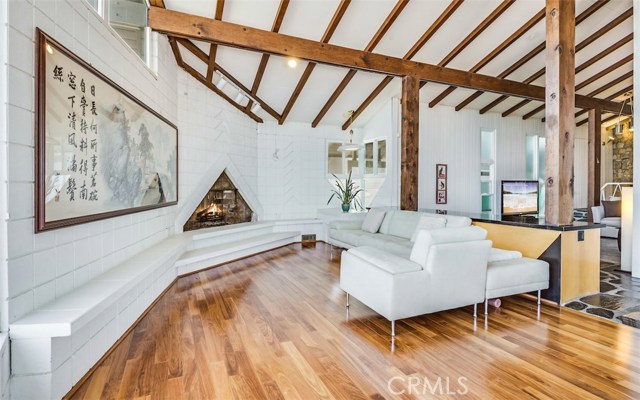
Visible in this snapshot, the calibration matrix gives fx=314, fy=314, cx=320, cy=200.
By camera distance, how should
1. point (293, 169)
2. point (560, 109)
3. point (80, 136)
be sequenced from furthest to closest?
point (293, 169) → point (560, 109) → point (80, 136)

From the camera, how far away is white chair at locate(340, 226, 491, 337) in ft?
8.48

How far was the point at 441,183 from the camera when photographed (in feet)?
25.8

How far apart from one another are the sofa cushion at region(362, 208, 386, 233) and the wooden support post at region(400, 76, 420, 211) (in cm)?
→ 49

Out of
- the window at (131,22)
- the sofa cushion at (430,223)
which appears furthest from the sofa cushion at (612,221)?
the window at (131,22)

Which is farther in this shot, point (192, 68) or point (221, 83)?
point (221, 83)

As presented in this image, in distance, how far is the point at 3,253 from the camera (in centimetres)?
160

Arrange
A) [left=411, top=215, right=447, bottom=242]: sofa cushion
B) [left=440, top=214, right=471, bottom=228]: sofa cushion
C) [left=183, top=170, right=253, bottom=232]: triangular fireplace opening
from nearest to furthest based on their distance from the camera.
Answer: [left=440, top=214, right=471, bottom=228]: sofa cushion
[left=411, top=215, right=447, bottom=242]: sofa cushion
[left=183, top=170, right=253, bottom=232]: triangular fireplace opening

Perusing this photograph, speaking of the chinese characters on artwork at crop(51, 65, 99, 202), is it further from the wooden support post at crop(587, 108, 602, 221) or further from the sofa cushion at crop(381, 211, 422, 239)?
the wooden support post at crop(587, 108, 602, 221)

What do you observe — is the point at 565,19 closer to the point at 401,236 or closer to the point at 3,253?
the point at 401,236

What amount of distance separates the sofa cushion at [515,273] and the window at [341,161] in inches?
207

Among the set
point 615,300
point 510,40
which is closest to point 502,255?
point 615,300

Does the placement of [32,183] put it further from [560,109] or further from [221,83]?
[560,109]

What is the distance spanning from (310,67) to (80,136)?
3.95 meters

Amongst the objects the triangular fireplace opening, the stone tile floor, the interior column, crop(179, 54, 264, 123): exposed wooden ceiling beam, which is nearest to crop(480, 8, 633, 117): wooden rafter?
the interior column
